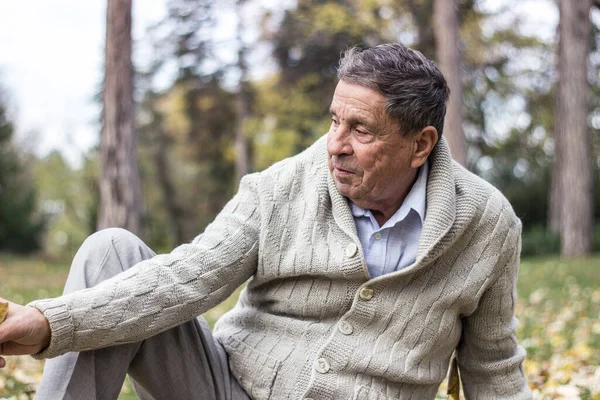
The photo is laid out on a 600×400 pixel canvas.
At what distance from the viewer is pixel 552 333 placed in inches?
219

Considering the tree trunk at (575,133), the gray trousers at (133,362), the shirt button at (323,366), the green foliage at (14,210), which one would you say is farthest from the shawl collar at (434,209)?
the green foliage at (14,210)

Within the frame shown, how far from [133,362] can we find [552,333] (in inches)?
159

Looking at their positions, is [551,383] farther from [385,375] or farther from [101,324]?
[101,324]

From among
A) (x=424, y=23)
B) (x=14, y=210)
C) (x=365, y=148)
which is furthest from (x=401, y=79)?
(x=14, y=210)

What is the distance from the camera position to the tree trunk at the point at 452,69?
477 inches

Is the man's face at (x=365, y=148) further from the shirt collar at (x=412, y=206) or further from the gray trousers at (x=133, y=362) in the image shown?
the gray trousers at (x=133, y=362)

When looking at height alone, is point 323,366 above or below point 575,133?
above

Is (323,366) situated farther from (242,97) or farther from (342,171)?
(242,97)

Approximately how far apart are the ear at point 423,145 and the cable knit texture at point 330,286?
0.06 m

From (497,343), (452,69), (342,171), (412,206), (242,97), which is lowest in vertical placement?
(242,97)

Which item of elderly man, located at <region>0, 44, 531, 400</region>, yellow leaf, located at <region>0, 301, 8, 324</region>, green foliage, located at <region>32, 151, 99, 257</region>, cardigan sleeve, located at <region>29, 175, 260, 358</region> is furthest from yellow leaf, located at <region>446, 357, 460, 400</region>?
green foliage, located at <region>32, 151, 99, 257</region>

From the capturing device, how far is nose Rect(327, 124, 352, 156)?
230cm

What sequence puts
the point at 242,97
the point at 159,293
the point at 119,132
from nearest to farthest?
the point at 159,293
the point at 119,132
the point at 242,97

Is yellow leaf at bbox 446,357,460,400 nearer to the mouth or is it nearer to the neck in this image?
the neck
